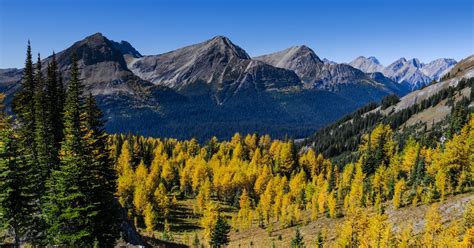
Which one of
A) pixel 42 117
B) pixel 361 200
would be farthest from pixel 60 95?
pixel 361 200

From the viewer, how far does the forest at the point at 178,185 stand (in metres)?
34.3

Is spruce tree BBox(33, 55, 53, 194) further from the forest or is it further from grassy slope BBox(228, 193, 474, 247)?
grassy slope BBox(228, 193, 474, 247)

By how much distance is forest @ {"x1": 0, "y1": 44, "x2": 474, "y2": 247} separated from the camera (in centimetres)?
3434

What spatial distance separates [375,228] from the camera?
55938 mm

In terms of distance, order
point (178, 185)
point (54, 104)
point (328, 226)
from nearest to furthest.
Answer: point (54, 104) → point (328, 226) → point (178, 185)

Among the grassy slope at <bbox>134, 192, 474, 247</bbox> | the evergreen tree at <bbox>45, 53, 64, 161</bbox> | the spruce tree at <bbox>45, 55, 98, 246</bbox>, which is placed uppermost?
the evergreen tree at <bbox>45, 53, 64, 161</bbox>

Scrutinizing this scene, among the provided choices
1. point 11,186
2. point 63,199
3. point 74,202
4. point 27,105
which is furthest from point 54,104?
point 63,199

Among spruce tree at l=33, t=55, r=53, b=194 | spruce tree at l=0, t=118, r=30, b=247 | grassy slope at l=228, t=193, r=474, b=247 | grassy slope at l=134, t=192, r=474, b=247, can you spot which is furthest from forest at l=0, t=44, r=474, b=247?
grassy slope at l=228, t=193, r=474, b=247

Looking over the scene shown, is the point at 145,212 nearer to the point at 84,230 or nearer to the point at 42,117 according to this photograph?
the point at 42,117

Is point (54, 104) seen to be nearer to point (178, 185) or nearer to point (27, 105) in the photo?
point (27, 105)

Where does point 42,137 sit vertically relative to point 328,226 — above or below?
above

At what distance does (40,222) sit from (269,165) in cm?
11633

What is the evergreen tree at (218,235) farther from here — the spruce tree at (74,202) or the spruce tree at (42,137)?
the spruce tree at (74,202)

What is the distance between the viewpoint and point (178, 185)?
14738 cm
